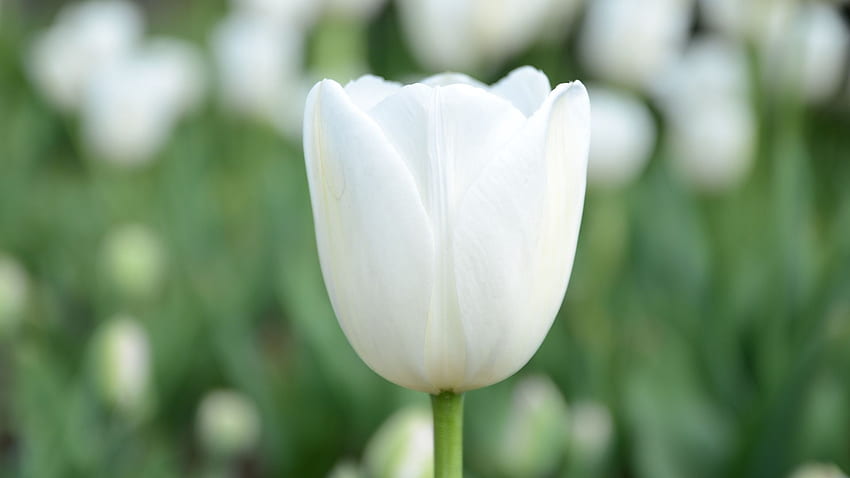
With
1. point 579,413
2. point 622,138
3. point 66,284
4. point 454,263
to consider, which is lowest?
point 66,284

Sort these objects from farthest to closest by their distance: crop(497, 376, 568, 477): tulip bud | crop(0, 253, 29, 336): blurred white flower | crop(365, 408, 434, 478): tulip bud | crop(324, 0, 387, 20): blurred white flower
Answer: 1. crop(324, 0, 387, 20): blurred white flower
2. crop(0, 253, 29, 336): blurred white flower
3. crop(497, 376, 568, 477): tulip bud
4. crop(365, 408, 434, 478): tulip bud

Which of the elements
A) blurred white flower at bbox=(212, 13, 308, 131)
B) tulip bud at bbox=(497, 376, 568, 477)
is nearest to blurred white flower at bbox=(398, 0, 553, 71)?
blurred white flower at bbox=(212, 13, 308, 131)

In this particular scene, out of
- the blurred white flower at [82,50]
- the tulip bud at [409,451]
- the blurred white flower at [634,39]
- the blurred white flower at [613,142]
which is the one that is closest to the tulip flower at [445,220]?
the tulip bud at [409,451]

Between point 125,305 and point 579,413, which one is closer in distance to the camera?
point 579,413

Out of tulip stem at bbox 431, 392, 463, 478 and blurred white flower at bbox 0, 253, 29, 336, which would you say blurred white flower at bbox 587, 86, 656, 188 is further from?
tulip stem at bbox 431, 392, 463, 478

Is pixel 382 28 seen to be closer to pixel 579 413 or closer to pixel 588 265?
pixel 588 265

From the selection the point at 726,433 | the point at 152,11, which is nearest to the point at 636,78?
the point at 726,433

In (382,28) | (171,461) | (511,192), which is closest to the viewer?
(511,192)
